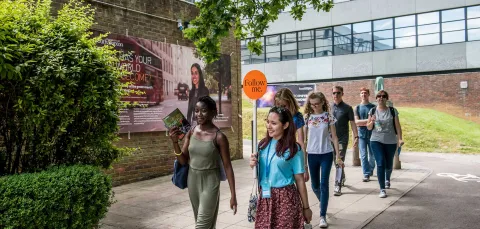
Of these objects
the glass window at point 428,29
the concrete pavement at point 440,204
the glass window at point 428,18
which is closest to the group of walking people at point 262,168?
the concrete pavement at point 440,204

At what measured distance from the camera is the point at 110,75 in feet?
15.9

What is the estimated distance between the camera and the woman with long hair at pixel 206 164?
395cm

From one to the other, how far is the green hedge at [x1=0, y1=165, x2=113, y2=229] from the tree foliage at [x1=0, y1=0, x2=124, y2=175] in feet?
1.43

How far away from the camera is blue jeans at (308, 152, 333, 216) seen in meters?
5.66

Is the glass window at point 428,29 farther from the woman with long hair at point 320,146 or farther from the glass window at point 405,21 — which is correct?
the woman with long hair at point 320,146

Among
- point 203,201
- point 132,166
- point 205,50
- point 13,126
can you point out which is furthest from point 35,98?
point 132,166

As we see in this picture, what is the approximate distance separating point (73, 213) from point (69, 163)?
2.56ft

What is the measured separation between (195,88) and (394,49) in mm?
18352

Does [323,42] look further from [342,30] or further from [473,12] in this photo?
[473,12]

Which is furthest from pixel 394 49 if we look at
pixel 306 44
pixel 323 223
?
pixel 323 223

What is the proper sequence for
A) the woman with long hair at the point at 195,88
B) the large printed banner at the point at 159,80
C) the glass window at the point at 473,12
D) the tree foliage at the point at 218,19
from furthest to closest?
the glass window at the point at 473,12 → the woman with long hair at the point at 195,88 → the large printed banner at the point at 159,80 → the tree foliage at the point at 218,19

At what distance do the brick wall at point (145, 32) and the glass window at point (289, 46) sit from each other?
18.7 m

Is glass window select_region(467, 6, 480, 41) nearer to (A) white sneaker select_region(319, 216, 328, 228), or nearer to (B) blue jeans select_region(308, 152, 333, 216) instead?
(B) blue jeans select_region(308, 152, 333, 216)

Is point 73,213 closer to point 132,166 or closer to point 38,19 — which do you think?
point 38,19
